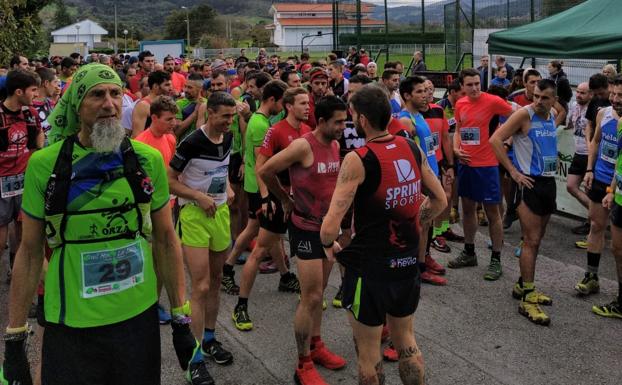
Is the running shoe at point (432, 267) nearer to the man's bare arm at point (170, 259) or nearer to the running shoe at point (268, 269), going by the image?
the running shoe at point (268, 269)

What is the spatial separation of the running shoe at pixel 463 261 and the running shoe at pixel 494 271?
30 centimetres

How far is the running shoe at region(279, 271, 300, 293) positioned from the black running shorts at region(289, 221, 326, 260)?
189 cm

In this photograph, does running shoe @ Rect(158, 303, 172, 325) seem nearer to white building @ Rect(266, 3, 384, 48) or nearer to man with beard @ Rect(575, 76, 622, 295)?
man with beard @ Rect(575, 76, 622, 295)

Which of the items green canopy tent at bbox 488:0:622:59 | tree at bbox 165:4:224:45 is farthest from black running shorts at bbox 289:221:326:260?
tree at bbox 165:4:224:45

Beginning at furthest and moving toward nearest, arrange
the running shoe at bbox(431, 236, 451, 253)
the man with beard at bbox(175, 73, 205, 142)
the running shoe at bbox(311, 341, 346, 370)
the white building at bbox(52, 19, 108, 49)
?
the white building at bbox(52, 19, 108, 49), the running shoe at bbox(431, 236, 451, 253), the man with beard at bbox(175, 73, 205, 142), the running shoe at bbox(311, 341, 346, 370)

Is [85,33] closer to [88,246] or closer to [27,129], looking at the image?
[27,129]

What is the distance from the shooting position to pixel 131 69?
13359 millimetres

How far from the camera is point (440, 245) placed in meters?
7.63

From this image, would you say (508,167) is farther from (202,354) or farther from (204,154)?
(202,354)

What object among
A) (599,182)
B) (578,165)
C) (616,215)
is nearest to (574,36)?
(578,165)

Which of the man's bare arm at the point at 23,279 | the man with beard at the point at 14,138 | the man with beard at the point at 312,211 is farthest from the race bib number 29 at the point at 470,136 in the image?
the man's bare arm at the point at 23,279

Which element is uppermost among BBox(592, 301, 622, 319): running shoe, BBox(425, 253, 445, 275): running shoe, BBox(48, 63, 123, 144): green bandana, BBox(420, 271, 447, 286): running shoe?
BBox(48, 63, 123, 144): green bandana

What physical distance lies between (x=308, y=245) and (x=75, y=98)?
7.18 feet

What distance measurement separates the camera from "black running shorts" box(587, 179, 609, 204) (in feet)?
20.5
